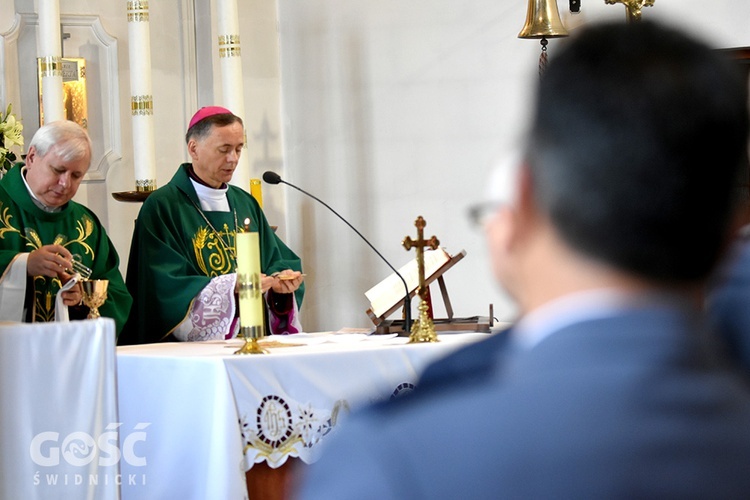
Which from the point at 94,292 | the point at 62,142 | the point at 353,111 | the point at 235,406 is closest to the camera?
the point at 235,406

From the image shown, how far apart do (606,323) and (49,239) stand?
4.45m

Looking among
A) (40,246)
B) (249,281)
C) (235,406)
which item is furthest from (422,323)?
(40,246)

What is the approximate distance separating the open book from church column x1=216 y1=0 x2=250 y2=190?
241cm

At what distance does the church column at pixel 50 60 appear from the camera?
244 inches

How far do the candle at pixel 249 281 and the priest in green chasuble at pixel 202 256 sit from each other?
3.15 ft

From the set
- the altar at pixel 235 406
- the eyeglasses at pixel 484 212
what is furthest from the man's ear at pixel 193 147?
the eyeglasses at pixel 484 212

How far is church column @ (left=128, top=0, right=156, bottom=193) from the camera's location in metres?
6.38

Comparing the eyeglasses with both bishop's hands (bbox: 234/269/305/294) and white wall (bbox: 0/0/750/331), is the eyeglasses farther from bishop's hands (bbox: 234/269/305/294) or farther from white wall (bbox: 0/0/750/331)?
white wall (bbox: 0/0/750/331)

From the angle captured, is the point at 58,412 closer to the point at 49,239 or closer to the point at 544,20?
the point at 49,239

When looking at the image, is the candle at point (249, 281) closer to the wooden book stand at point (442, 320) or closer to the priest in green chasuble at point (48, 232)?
the wooden book stand at point (442, 320)

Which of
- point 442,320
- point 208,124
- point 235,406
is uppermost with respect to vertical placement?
point 208,124

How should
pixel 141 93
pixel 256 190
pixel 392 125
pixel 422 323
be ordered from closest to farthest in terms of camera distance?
1. pixel 422 323
2. pixel 141 93
3. pixel 256 190
4. pixel 392 125

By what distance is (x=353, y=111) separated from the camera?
732 cm

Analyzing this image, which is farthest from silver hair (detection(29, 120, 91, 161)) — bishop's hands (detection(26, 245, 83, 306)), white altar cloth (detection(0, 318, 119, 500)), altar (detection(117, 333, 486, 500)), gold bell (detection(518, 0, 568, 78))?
gold bell (detection(518, 0, 568, 78))
